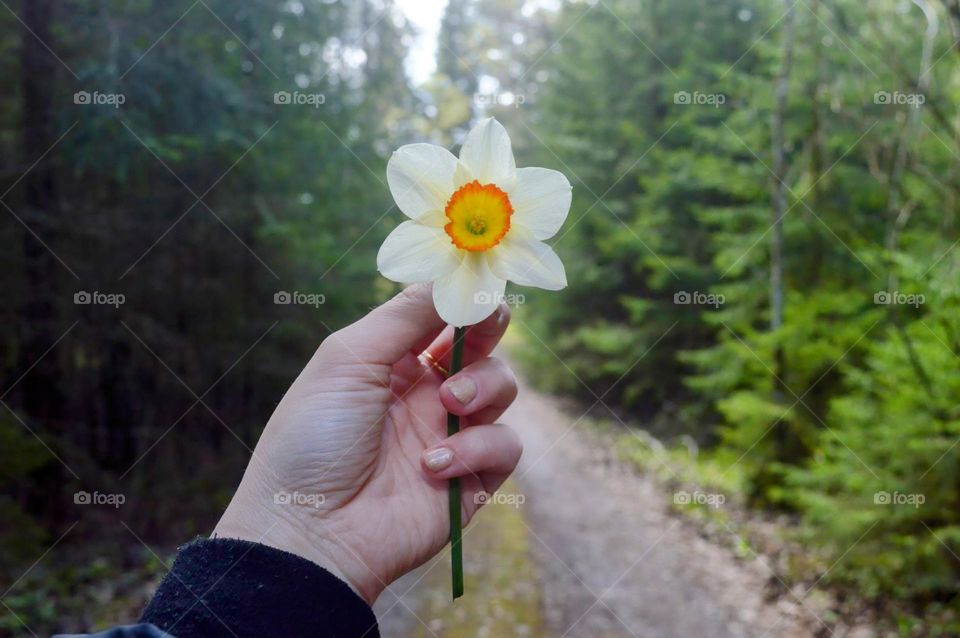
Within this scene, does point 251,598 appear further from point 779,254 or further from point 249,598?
point 779,254

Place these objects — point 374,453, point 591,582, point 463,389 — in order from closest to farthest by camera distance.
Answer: point 463,389 → point 374,453 → point 591,582

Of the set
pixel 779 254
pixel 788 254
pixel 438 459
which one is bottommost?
pixel 788 254

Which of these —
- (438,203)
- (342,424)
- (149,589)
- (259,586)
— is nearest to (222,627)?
(259,586)

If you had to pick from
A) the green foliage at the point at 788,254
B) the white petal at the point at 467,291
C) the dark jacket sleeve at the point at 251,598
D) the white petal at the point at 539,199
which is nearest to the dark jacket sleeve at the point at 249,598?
the dark jacket sleeve at the point at 251,598

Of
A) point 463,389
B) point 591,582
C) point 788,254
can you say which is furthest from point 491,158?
point 788,254

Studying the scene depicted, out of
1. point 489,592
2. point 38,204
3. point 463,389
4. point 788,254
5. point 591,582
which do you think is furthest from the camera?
point 788,254

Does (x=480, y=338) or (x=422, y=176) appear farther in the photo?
(x=480, y=338)

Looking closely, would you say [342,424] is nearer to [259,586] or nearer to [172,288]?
[259,586]
